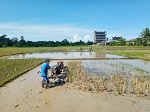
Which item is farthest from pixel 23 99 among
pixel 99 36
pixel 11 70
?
pixel 99 36

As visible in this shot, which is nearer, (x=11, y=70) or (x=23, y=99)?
(x=23, y=99)

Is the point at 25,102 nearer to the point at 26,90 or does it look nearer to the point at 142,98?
the point at 26,90

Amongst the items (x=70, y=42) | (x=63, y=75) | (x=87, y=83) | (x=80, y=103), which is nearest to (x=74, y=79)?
(x=63, y=75)

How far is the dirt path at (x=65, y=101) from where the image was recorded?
19.8 feet

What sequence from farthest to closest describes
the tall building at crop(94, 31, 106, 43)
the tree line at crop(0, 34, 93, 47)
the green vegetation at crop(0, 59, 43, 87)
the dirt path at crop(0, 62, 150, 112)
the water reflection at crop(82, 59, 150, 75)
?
the tall building at crop(94, 31, 106, 43)
the tree line at crop(0, 34, 93, 47)
the water reflection at crop(82, 59, 150, 75)
the green vegetation at crop(0, 59, 43, 87)
the dirt path at crop(0, 62, 150, 112)

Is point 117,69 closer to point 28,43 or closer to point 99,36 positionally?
point 28,43

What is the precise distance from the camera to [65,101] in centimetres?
686

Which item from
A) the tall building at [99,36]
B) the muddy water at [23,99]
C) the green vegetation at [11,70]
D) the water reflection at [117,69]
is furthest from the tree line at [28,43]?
the muddy water at [23,99]

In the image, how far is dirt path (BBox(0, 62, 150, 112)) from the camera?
6043mm

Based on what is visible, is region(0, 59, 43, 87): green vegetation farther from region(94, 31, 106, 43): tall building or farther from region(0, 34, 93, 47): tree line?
region(94, 31, 106, 43): tall building

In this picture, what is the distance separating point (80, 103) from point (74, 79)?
12.1 feet

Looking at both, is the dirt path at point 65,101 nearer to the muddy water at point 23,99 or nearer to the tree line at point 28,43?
the muddy water at point 23,99

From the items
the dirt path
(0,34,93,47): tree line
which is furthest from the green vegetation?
(0,34,93,47): tree line

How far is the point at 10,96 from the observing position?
762cm
